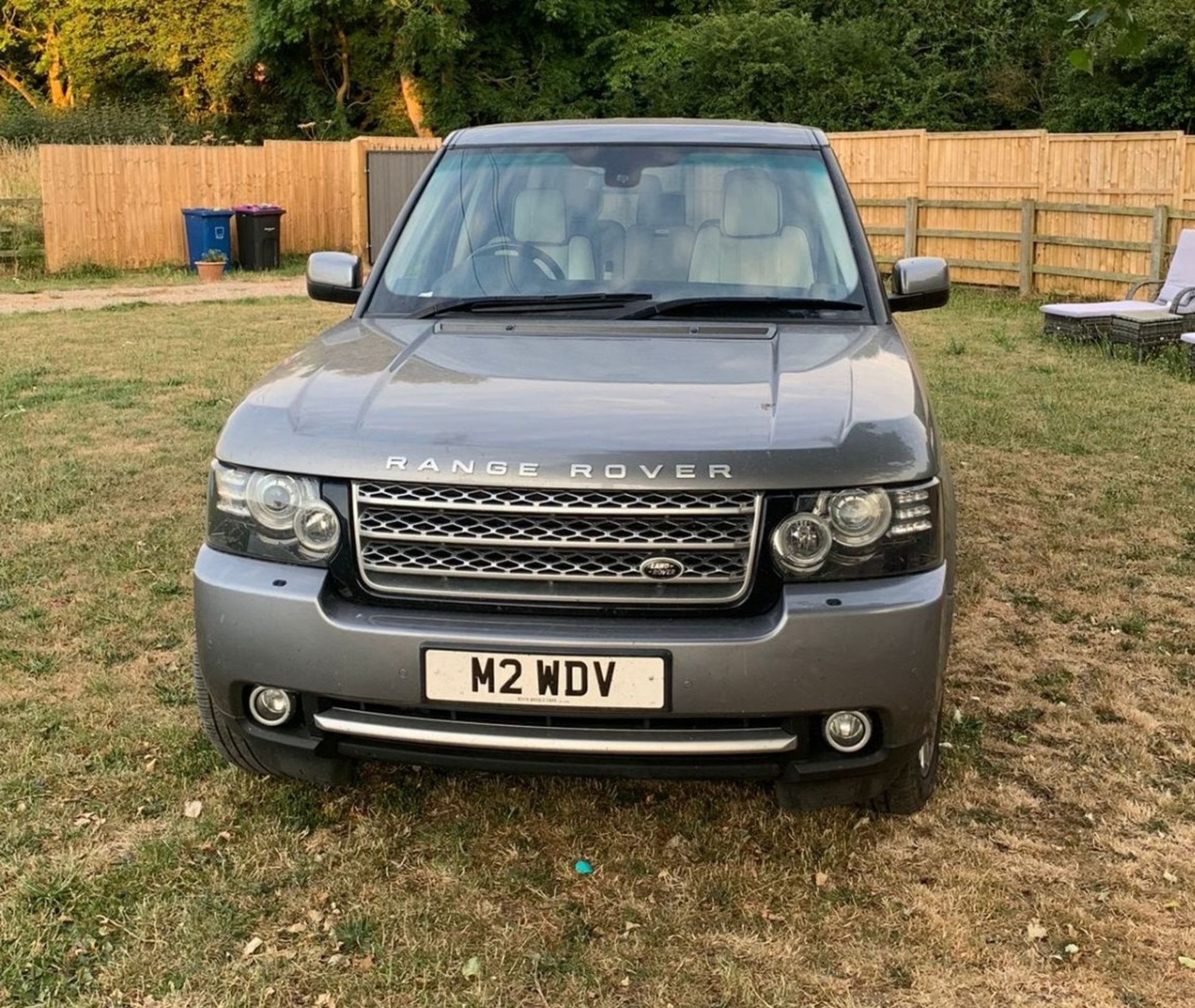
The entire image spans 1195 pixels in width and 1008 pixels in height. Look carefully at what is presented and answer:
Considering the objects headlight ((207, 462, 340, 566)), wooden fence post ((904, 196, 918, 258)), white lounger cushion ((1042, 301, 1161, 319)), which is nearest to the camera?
headlight ((207, 462, 340, 566))

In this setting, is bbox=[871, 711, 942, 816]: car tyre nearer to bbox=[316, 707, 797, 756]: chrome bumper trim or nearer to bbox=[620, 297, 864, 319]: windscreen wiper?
bbox=[316, 707, 797, 756]: chrome bumper trim

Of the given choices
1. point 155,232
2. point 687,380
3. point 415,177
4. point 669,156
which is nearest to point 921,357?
point 669,156

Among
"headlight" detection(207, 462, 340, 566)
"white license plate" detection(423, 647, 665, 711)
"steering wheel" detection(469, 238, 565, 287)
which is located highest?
"steering wheel" detection(469, 238, 565, 287)

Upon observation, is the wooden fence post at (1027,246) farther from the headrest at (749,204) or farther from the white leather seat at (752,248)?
the white leather seat at (752,248)

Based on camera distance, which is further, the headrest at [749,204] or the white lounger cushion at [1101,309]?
the white lounger cushion at [1101,309]

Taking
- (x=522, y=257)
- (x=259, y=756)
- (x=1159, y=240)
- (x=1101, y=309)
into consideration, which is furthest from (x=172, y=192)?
(x=259, y=756)

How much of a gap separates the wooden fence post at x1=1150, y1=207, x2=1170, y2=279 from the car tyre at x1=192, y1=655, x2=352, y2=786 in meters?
13.4

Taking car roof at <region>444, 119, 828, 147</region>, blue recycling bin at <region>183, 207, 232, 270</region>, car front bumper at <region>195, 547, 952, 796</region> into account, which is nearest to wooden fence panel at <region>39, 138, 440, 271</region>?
blue recycling bin at <region>183, 207, 232, 270</region>

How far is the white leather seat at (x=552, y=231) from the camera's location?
4.11m

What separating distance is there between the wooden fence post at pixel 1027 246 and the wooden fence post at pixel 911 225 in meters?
2.06

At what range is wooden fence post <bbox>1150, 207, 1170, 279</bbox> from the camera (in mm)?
14477

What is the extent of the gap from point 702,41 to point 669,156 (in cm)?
2629

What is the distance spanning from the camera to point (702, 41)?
95.2 feet

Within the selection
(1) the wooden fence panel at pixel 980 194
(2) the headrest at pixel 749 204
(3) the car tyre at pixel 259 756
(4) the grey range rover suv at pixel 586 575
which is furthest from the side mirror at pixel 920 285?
(1) the wooden fence panel at pixel 980 194
